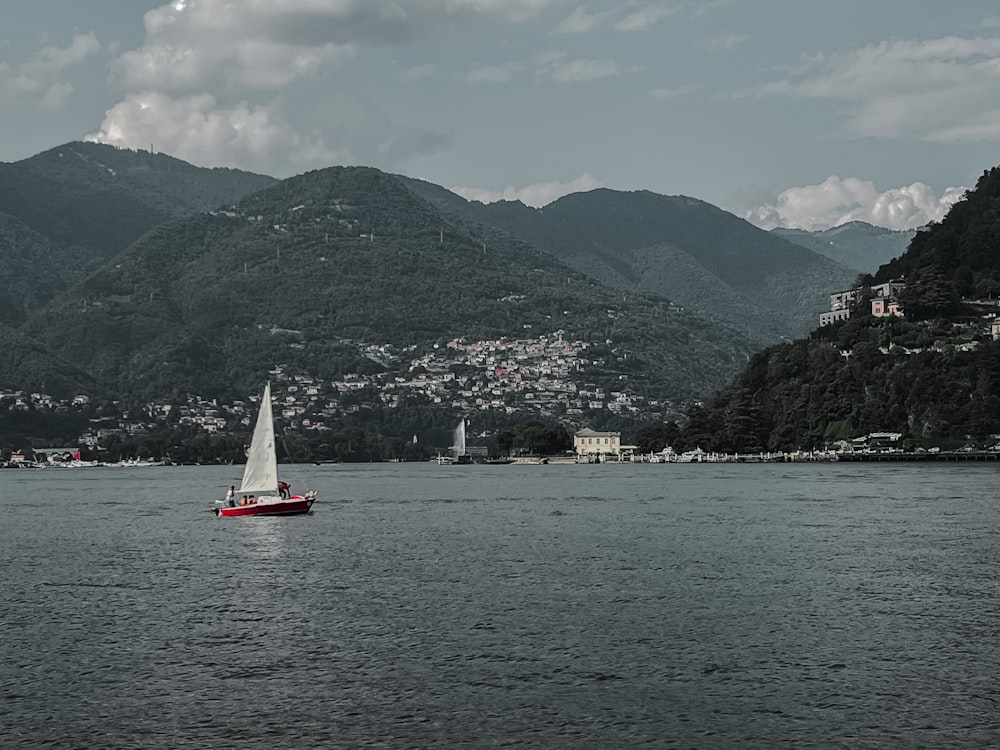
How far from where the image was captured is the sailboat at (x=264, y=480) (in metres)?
94.5

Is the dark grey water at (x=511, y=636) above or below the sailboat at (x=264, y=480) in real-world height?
below

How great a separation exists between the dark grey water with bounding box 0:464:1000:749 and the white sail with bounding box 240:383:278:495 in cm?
1137

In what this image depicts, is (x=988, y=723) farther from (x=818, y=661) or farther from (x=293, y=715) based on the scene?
(x=293, y=715)

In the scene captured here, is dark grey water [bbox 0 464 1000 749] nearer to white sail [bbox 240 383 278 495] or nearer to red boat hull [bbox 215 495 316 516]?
white sail [bbox 240 383 278 495]

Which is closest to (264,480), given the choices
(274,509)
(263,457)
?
(263,457)

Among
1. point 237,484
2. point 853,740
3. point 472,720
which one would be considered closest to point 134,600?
point 472,720

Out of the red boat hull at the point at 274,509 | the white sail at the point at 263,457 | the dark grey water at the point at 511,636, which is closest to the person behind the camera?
the dark grey water at the point at 511,636

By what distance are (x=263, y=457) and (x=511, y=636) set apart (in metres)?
59.5

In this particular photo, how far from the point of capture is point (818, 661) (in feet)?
115

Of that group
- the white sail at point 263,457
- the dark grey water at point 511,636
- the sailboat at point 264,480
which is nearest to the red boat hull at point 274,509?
the sailboat at point 264,480

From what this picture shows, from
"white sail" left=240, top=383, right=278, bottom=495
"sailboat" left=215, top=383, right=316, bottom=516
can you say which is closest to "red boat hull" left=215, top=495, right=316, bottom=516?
"sailboat" left=215, top=383, right=316, bottom=516

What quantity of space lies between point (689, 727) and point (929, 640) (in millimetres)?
13286

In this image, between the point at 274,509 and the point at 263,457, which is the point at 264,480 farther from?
the point at 274,509

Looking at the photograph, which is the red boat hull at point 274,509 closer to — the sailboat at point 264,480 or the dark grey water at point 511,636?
the sailboat at point 264,480
